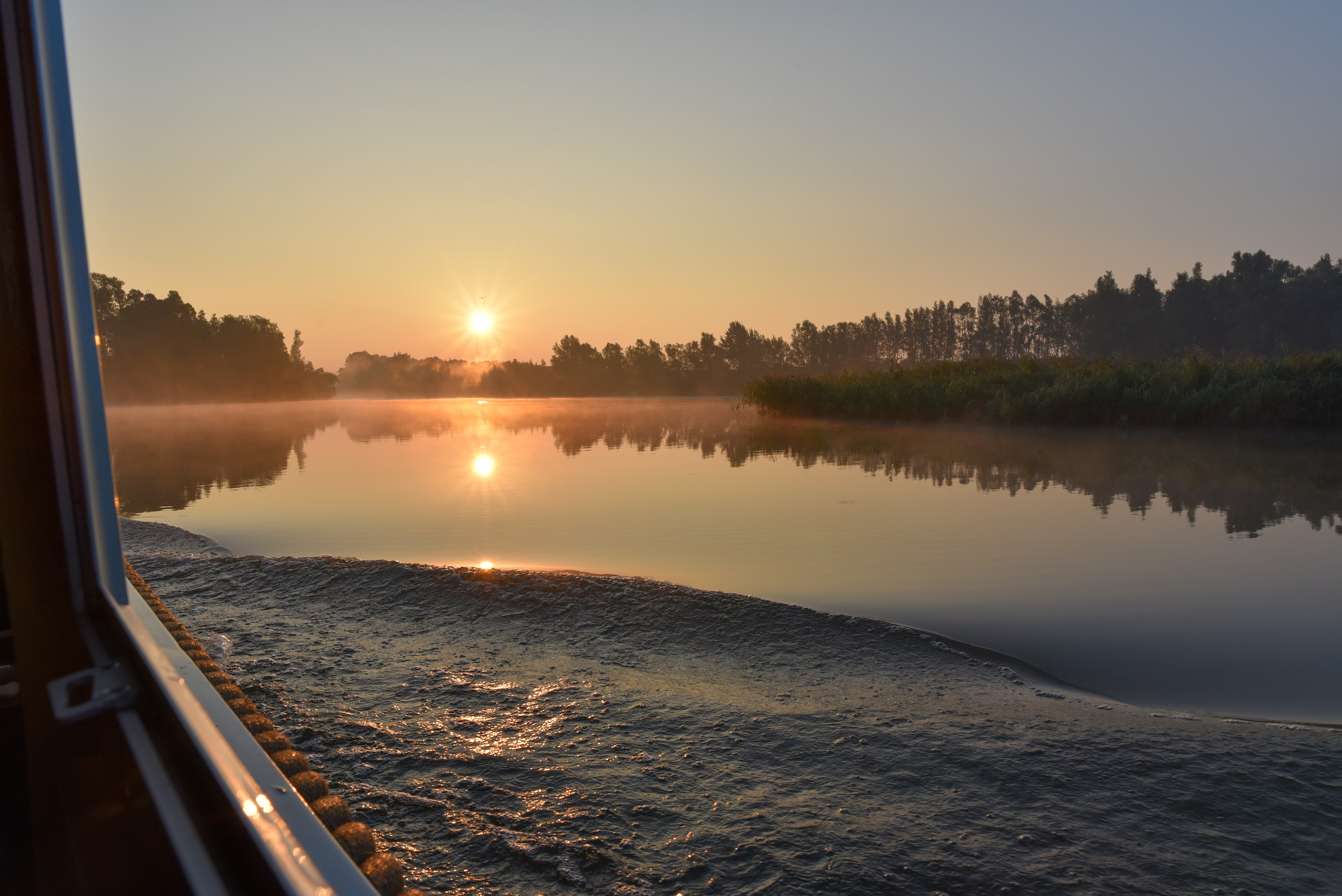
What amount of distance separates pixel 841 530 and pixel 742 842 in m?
5.43

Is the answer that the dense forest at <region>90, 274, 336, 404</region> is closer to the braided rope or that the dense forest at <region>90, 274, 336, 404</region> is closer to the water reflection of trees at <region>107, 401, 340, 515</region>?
the water reflection of trees at <region>107, 401, 340, 515</region>

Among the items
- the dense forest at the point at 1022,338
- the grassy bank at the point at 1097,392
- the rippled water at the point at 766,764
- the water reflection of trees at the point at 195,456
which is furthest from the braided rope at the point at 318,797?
the dense forest at the point at 1022,338

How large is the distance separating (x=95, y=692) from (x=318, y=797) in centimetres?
65

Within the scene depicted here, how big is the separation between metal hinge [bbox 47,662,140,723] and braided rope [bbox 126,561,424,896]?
0.12 meters

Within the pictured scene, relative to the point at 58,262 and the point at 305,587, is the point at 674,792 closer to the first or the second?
the point at 58,262

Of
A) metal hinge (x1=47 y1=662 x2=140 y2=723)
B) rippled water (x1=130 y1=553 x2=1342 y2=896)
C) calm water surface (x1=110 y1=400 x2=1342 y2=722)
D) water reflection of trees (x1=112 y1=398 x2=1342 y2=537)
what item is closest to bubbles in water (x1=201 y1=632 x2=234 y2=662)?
rippled water (x1=130 y1=553 x2=1342 y2=896)

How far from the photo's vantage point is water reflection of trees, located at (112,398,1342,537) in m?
9.34

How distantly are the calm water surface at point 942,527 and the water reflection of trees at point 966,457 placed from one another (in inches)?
3.4

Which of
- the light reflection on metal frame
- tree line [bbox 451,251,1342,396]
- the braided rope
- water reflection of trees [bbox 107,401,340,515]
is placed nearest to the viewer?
the light reflection on metal frame

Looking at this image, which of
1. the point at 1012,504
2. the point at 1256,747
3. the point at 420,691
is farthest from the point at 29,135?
the point at 1012,504

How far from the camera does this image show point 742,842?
238 centimetres

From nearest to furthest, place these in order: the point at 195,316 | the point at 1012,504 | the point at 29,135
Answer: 1. the point at 29,135
2. the point at 1012,504
3. the point at 195,316

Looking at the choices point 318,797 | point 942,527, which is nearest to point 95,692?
point 318,797

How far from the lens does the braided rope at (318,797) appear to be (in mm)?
992
